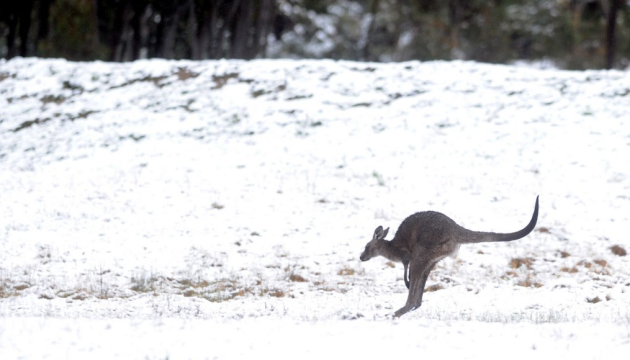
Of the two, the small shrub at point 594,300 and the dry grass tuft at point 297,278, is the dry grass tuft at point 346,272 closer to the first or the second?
the dry grass tuft at point 297,278

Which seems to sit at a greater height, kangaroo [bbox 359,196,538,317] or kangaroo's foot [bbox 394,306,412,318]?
kangaroo [bbox 359,196,538,317]

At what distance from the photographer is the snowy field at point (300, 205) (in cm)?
600

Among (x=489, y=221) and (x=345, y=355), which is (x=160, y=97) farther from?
(x=345, y=355)

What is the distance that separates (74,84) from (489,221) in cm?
1302

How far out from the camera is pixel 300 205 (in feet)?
41.7

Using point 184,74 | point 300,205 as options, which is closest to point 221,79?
point 184,74

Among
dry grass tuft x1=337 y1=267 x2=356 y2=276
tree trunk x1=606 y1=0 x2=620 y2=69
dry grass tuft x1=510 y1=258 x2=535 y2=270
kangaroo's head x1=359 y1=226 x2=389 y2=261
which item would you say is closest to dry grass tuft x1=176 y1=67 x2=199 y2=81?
dry grass tuft x1=337 y1=267 x2=356 y2=276

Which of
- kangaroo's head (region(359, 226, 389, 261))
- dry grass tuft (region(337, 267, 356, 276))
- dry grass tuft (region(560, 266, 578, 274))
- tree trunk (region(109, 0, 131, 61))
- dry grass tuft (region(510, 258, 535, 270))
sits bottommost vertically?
dry grass tuft (region(337, 267, 356, 276))

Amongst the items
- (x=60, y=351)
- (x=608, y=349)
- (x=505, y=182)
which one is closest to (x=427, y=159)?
(x=505, y=182)

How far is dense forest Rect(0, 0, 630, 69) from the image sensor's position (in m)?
26.6

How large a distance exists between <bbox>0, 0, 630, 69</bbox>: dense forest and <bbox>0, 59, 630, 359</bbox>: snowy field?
17.7 feet

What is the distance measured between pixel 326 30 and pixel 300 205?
114ft

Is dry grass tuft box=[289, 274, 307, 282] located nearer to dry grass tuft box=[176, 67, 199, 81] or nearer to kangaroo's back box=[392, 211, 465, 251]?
kangaroo's back box=[392, 211, 465, 251]

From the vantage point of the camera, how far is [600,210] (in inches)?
474
